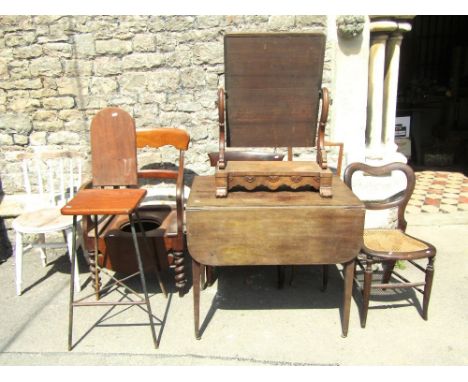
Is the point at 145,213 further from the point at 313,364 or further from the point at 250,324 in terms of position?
the point at 313,364

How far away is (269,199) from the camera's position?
233 centimetres

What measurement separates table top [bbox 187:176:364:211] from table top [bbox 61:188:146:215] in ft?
1.14

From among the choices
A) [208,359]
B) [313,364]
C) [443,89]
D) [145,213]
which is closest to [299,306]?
[313,364]

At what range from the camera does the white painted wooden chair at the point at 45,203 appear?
289 cm

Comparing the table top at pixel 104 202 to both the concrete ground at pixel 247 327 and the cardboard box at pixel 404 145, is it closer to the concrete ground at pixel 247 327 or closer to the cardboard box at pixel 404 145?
the concrete ground at pixel 247 327

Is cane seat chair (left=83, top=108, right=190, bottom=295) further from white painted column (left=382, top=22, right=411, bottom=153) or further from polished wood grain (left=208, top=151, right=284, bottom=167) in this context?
white painted column (left=382, top=22, right=411, bottom=153)

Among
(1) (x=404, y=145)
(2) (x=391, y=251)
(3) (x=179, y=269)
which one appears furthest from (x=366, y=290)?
(1) (x=404, y=145)

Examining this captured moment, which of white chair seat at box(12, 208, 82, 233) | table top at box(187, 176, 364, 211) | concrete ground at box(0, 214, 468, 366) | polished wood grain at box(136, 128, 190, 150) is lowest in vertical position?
concrete ground at box(0, 214, 468, 366)

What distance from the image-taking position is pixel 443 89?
7.11 meters

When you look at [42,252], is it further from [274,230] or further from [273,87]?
[273,87]

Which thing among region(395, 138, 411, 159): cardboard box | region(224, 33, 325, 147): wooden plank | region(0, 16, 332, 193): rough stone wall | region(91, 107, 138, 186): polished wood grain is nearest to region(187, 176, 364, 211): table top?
region(224, 33, 325, 147): wooden plank

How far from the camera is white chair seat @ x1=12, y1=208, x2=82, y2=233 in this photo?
283 centimetres

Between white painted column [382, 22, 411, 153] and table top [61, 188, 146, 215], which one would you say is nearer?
table top [61, 188, 146, 215]

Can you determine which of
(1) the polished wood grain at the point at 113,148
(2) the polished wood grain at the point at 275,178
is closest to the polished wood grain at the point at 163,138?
(1) the polished wood grain at the point at 113,148
